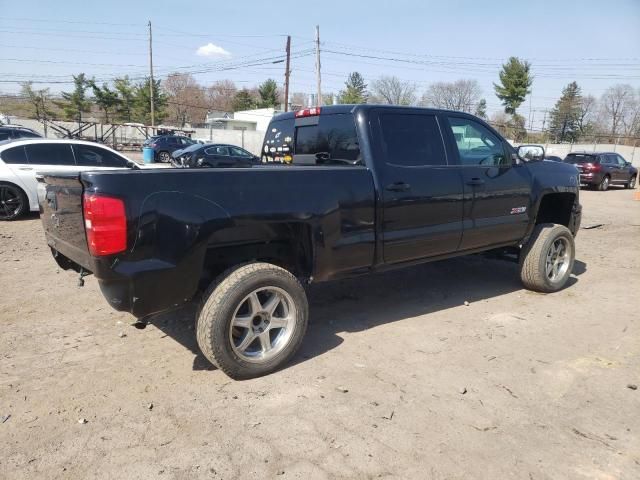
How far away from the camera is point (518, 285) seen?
587 cm

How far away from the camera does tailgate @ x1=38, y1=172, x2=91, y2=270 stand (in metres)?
3.01

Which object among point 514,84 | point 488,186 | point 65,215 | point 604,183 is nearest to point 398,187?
point 488,186

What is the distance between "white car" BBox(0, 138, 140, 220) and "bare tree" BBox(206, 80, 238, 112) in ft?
283

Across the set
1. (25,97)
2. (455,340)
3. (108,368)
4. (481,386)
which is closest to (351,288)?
(455,340)

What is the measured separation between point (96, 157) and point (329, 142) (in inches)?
271

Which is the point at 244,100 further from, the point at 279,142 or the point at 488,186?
the point at 488,186

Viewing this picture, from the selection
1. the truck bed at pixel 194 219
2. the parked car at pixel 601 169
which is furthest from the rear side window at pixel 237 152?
the truck bed at pixel 194 219

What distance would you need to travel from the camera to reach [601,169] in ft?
69.4

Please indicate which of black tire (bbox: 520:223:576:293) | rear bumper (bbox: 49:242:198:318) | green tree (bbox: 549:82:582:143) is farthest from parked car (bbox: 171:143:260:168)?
green tree (bbox: 549:82:582:143)

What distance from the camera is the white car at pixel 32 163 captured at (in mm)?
8742

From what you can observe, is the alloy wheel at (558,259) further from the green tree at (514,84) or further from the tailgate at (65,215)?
the green tree at (514,84)

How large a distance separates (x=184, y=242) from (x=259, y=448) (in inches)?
50.5

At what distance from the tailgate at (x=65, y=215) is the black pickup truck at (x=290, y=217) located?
2cm

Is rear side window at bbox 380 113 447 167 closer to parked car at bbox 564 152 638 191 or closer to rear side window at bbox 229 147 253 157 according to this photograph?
rear side window at bbox 229 147 253 157
